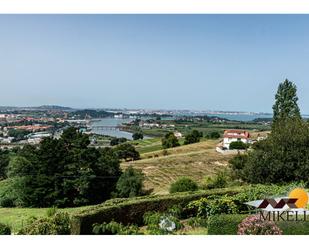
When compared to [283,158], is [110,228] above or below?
below

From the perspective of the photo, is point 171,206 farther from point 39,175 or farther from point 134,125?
point 134,125

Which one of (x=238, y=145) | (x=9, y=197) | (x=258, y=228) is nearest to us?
(x=258, y=228)

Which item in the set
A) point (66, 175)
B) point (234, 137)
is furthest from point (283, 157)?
point (234, 137)

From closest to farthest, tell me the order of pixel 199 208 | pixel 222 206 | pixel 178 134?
pixel 222 206 → pixel 199 208 → pixel 178 134

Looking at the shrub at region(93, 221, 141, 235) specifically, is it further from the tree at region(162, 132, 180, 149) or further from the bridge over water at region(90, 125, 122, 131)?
the tree at region(162, 132, 180, 149)

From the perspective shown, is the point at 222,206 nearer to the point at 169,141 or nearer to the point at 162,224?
the point at 162,224

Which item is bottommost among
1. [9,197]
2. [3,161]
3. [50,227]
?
[9,197]
